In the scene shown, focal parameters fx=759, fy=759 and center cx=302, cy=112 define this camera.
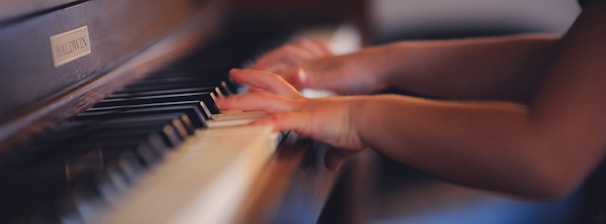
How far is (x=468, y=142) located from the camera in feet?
2.65

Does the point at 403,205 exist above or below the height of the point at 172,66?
below

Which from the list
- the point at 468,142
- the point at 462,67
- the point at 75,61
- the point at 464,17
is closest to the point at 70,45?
the point at 75,61

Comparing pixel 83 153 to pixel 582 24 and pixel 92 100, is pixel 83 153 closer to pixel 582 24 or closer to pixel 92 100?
pixel 92 100

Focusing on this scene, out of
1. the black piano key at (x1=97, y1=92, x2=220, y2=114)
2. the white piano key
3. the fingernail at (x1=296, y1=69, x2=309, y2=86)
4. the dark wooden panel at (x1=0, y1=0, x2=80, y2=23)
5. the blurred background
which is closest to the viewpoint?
the white piano key

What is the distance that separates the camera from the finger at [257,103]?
2.67ft

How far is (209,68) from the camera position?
1108 millimetres

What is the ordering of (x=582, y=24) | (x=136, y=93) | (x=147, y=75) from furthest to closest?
(x=147, y=75)
(x=136, y=93)
(x=582, y=24)

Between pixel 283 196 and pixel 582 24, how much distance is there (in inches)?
15.1

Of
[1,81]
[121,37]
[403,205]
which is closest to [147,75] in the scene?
[121,37]

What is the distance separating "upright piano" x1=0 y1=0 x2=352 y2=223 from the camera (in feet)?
1.80

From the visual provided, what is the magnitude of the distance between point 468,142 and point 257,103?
0.23 m

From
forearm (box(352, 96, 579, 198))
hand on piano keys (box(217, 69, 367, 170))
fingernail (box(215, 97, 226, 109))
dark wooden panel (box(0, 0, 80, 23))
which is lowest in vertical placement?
forearm (box(352, 96, 579, 198))

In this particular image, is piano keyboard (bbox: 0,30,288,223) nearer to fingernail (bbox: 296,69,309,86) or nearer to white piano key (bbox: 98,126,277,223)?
white piano key (bbox: 98,126,277,223)

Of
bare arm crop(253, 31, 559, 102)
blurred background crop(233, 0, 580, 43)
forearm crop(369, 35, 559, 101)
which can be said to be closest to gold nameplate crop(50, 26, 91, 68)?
bare arm crop(253, 31, 559, 102)
